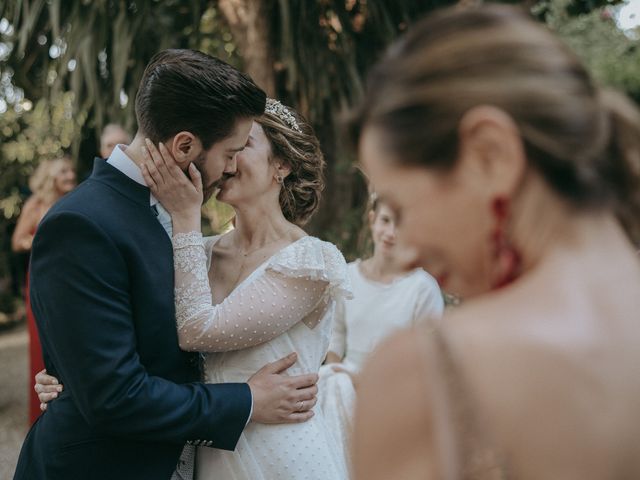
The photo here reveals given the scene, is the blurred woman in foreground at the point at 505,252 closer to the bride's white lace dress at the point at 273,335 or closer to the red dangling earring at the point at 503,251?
the red dangling earring at the point at 503,251

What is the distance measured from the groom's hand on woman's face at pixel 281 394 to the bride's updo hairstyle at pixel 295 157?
1.93ft

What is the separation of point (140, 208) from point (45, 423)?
0.56 metres

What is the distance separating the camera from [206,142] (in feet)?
6.18

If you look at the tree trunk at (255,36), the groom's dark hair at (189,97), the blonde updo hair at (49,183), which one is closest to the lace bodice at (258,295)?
the groom's dark hair at (189,97)

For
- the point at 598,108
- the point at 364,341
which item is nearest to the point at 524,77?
the point at 598,108

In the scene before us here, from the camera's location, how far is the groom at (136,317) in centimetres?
160

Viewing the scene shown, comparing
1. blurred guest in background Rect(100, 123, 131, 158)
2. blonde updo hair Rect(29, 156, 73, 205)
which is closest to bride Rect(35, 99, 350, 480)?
blurred guest in background Rect(100, 123, 131, 158)

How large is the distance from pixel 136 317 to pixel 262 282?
16.4 inches

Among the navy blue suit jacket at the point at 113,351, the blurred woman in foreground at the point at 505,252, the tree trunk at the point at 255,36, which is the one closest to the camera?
the blurred woman in foreground at the point at 505,252

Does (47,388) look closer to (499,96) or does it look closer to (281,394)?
(281,394)

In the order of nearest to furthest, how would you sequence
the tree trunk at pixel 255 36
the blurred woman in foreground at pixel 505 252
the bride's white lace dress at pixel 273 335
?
the blurred woman in foreground at pixel 505 252
the bride's white lace dress at pixel 273 335
the tree trunk at pixel 255 36

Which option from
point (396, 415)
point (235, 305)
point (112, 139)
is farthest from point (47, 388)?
point (112, 139)

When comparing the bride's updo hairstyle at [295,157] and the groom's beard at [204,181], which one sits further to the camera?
the bride's updo hairstyle at [295,157]

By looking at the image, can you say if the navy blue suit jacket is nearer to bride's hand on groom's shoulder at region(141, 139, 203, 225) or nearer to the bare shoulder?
bride's hand on groom's shoulder at region(141, 139, 203, 225)
